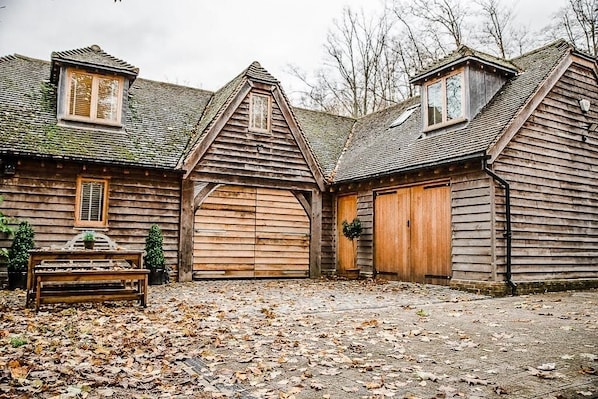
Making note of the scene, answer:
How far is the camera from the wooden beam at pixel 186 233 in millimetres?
12797

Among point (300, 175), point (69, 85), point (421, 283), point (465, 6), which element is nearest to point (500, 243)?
point (421, 283)

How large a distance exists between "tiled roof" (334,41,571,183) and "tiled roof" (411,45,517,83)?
505mm

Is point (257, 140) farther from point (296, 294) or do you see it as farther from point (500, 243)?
point (500, 243)

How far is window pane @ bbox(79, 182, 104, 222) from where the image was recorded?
11938 mm

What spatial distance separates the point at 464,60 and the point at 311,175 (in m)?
5.63

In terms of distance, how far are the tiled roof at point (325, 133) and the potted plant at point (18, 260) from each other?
8.84 meters

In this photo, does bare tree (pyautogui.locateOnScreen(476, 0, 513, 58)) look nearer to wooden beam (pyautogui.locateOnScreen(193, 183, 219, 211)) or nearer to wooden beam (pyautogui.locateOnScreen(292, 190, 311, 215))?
wooden beam (pyautogui.locateOnScreen(292, 190, 311, 215))

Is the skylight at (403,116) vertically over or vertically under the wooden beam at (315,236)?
over

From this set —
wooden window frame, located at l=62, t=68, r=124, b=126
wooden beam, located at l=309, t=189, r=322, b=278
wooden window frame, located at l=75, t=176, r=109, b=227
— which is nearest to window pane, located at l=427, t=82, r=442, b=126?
wooden beam, located at l=309, t=189, r=322, b=278

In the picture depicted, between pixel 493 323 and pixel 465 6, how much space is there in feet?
64.1

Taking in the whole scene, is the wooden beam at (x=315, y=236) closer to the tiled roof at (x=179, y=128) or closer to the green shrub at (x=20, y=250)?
the tiled roof at (x=179, y=128)

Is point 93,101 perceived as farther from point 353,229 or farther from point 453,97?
point 453,97

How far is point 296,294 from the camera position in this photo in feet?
33.6

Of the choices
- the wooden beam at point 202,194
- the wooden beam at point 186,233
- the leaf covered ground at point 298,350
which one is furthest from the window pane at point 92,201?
the leaf covered ground at point 298,350
